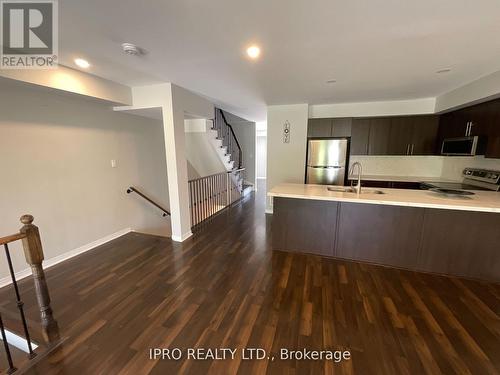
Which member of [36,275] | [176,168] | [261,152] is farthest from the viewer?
[261,152]

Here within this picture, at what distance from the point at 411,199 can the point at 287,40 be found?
2294 mm

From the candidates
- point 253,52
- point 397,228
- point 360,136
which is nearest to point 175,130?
point 253,52

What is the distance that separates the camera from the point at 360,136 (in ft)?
15.3

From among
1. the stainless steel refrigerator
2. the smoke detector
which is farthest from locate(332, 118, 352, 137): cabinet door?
the smoke detector

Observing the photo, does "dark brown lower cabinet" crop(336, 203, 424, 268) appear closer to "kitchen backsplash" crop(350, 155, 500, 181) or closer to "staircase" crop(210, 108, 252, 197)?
"kitchen backsplash" crop(350, 155, 500, 181)

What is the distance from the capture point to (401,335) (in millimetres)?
1815

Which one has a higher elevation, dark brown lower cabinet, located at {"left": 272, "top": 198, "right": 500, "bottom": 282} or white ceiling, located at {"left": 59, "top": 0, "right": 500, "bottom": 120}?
white ceiling, located at {"left": 59, "top": 0, "right": 500, "bottom": 120}

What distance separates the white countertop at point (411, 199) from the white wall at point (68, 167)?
2.94 metres

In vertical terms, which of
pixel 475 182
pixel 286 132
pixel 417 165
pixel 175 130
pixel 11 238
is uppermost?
pixel 286 132

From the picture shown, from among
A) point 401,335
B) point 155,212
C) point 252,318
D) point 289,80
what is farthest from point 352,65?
point 155,212

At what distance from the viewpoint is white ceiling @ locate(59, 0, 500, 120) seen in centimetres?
154

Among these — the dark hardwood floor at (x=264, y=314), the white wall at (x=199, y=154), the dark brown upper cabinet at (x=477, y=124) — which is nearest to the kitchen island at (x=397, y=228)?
the dark hardwood floor at (x=264, y=314)

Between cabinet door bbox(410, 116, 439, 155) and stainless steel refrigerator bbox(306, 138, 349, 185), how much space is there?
1.30 m

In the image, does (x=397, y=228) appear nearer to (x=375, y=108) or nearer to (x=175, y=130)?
(x=375, y=108)
